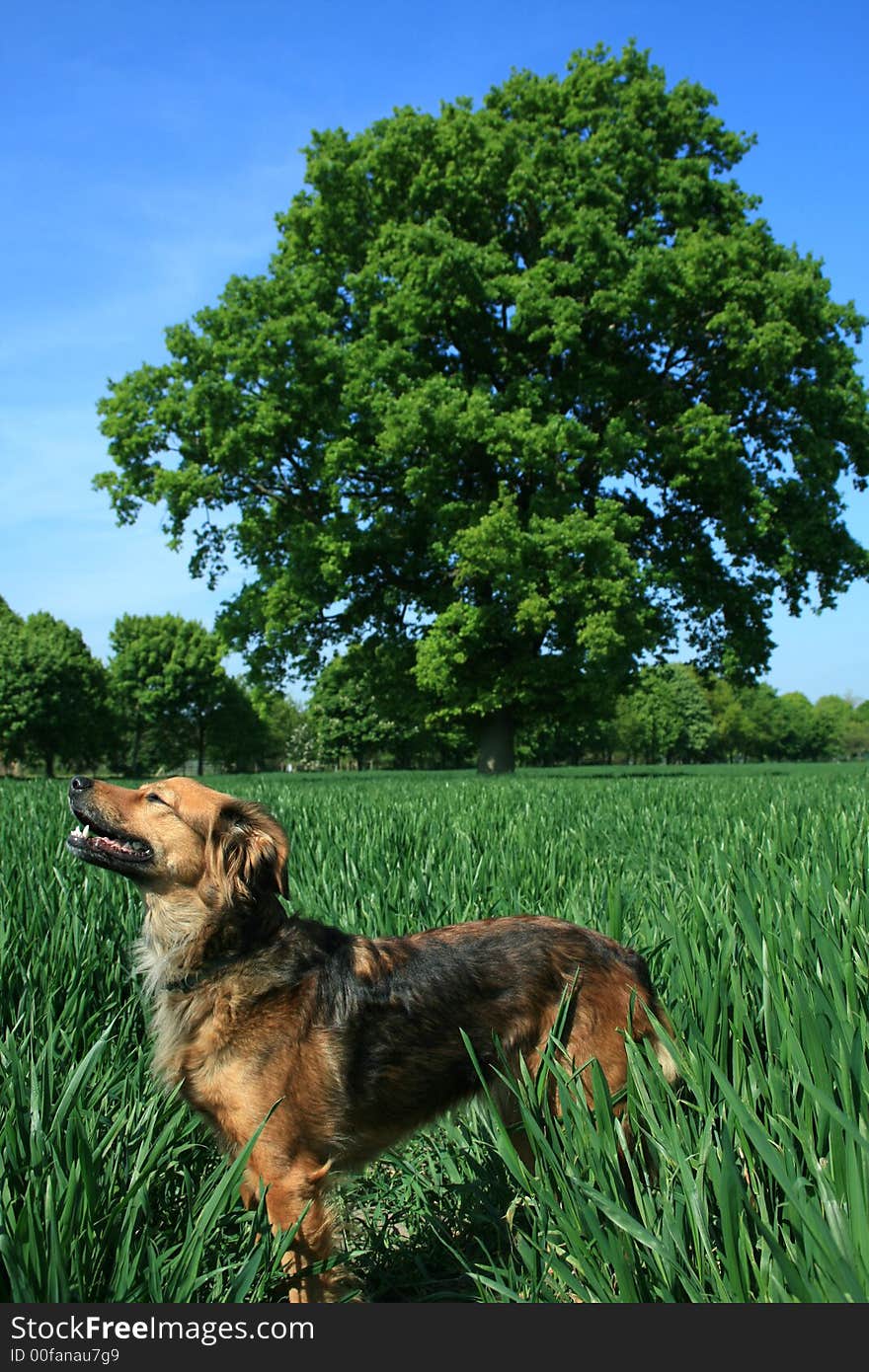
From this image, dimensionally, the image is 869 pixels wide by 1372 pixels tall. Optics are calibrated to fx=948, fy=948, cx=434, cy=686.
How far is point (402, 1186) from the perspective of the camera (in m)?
3.08

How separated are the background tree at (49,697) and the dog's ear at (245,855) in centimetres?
4643

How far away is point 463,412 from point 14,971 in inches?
687

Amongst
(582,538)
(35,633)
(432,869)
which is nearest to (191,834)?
(432,869)

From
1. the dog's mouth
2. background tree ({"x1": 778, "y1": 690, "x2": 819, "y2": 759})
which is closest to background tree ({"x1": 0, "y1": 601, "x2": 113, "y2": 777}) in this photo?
the dog's mouth

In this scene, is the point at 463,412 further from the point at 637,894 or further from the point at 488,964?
the point at 488,964

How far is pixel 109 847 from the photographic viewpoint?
2785mm

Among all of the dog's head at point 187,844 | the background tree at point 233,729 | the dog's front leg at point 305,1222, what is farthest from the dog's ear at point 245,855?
the background tree at point 233,729

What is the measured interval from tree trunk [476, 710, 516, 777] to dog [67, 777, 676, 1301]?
790 inches

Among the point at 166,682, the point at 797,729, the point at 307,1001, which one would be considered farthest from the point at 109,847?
the point at 797,729

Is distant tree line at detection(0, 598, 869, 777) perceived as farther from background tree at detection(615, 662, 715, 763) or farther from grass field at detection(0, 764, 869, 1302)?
grass field at detection(0, 764, 869, 1302)

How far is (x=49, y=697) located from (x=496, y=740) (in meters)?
31.5

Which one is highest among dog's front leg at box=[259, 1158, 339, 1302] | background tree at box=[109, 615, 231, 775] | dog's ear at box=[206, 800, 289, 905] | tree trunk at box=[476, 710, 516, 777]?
background tree at box=[109, 615, 231, 775]

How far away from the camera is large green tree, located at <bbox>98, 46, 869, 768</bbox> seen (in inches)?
783

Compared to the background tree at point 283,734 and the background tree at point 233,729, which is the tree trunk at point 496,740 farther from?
the background tree at point 283,734
